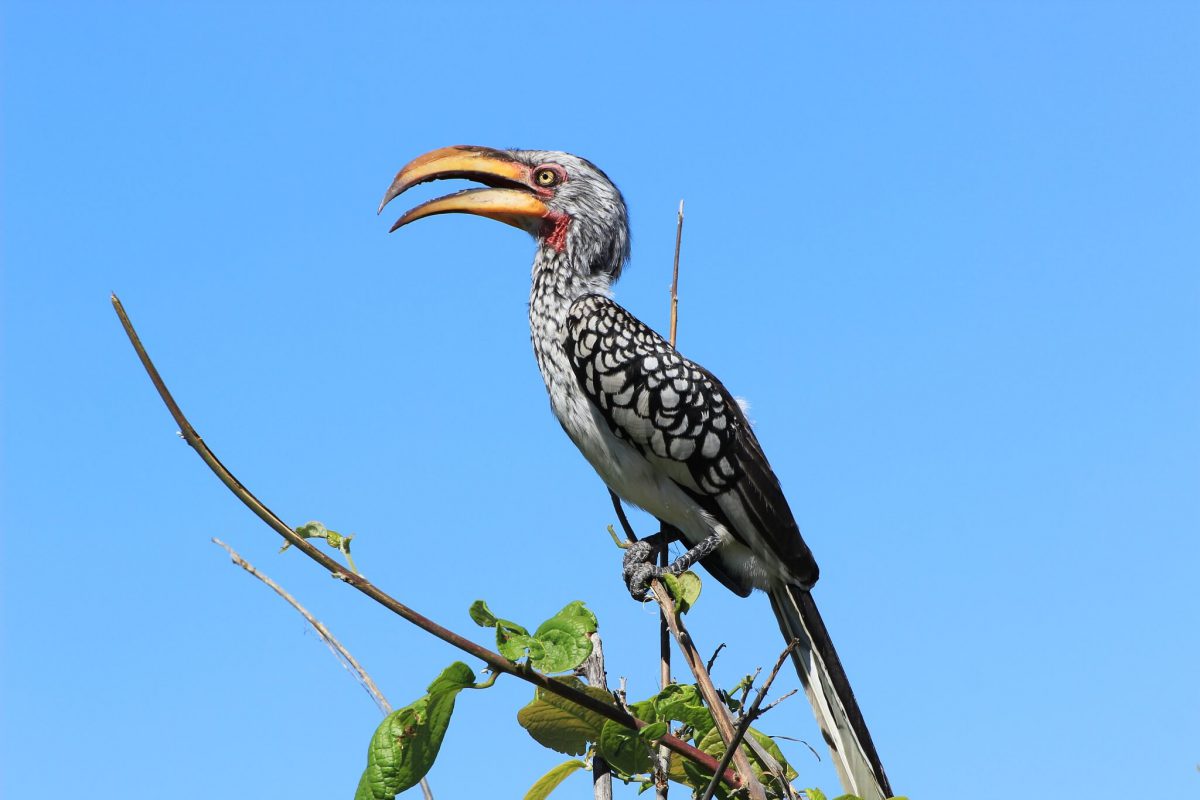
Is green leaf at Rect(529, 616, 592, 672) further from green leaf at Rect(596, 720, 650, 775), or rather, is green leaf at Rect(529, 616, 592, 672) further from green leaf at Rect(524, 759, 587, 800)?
green leaf at Rect(524, 759, 587, 800)

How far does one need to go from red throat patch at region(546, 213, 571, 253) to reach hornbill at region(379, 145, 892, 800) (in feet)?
0.81

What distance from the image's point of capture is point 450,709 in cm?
225

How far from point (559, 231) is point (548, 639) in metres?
3.01

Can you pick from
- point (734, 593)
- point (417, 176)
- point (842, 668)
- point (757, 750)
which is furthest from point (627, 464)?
point (757, 750)

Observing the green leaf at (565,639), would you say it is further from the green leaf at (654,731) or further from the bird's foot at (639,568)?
the bird's foot at (639,568)

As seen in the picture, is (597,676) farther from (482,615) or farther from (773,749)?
(773,749)

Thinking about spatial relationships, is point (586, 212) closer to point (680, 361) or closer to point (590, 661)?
point (680, 361)

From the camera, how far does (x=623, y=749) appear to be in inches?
97.8

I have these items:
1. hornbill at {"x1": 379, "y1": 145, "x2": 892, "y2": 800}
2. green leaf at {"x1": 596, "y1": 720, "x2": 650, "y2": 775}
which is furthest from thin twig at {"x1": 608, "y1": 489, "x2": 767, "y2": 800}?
hornbill at {"x1": 379, "y1": 145, "x2": 892, "y2": 800}

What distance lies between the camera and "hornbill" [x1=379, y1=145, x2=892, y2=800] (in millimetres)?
4395

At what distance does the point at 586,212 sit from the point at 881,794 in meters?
2.69

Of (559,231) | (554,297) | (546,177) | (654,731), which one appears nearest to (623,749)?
(654,731)

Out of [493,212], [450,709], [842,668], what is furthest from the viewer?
[493,212]

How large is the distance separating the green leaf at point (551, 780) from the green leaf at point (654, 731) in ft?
1.00
